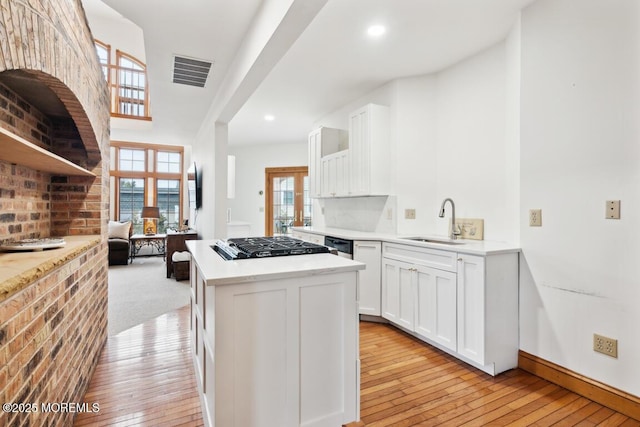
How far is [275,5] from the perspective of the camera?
1.92 metres

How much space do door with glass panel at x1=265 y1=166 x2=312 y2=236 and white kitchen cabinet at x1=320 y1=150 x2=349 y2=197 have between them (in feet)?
7.96

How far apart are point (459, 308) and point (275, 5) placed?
7.84 ft

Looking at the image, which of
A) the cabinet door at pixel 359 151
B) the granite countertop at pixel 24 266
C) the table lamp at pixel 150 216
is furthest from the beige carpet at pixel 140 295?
the cabinet door at pixel 359 151

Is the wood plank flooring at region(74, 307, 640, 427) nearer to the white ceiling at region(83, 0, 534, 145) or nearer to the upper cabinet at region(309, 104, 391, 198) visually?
the upper cabinet at region(309, 104, 391, 198)

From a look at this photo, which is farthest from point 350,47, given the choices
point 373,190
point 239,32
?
point 373,190

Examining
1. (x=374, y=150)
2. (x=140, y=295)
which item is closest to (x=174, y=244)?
(x=140, y=295)

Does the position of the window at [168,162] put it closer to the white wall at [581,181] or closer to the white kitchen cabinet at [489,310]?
the white kitchen cabinet at [489,310]

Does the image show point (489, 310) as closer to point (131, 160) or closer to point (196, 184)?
point (196, 184)

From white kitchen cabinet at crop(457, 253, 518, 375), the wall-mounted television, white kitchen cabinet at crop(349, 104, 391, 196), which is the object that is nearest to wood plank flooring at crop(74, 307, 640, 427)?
white kitchen cabinet at crop(457, 253, 518, 375)

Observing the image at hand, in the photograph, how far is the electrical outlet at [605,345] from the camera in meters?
1.84

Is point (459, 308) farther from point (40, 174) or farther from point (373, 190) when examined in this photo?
point (40, 174)

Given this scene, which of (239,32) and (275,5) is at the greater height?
(239,32)

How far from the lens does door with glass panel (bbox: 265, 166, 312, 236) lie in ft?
22.5

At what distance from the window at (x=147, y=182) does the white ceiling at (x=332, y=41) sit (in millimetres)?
3908
